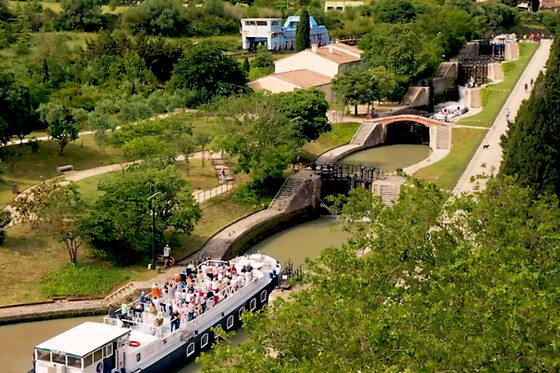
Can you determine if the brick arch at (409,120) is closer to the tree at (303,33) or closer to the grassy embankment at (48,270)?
the tree at (303,33)

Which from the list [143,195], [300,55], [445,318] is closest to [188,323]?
[143,195]

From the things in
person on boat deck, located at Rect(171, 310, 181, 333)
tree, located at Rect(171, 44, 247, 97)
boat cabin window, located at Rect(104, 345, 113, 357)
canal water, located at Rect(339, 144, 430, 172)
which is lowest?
canal water, located at Rect(339, 144, 430, 172)

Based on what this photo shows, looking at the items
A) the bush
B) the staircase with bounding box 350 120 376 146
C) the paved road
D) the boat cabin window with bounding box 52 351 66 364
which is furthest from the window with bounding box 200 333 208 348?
the staircase with bounding box 350 120 376 146

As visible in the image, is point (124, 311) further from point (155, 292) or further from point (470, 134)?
point (470, 134)

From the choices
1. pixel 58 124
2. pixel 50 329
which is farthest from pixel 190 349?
pixel 58 124

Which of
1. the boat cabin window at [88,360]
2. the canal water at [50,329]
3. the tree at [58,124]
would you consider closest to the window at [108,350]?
the boat cabin window at [88,360]

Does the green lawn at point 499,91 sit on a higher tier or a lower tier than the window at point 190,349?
higher

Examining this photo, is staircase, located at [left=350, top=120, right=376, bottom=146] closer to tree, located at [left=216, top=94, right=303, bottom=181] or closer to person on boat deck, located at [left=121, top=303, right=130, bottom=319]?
tree, located at [left=216, top=94, right=303, bottom=181]
